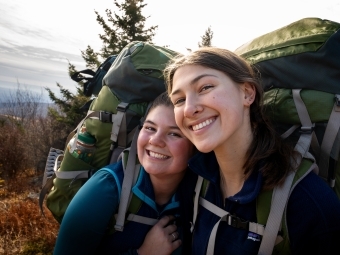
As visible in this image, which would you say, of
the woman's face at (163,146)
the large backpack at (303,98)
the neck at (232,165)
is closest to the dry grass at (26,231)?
the woman's face at (163,146)

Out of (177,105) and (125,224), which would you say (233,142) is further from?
(125,224)

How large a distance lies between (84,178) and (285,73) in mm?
2157

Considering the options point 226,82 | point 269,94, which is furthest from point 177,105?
point 269,94

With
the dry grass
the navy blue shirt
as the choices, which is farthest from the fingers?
the dry grass

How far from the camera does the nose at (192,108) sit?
1887 millimetres

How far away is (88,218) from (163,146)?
0.80m

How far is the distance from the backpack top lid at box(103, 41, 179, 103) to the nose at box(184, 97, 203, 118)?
0.81m

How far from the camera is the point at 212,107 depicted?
6.04 ft

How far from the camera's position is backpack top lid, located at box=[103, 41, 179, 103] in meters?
2.72

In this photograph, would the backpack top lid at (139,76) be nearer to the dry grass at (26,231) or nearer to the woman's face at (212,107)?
the woman's face at (212,107)

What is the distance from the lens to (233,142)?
200cm

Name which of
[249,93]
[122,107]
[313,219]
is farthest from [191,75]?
[313,219]

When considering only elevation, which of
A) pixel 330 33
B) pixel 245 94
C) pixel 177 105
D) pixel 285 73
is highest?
pixel 330 33

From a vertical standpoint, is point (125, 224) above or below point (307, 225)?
below
